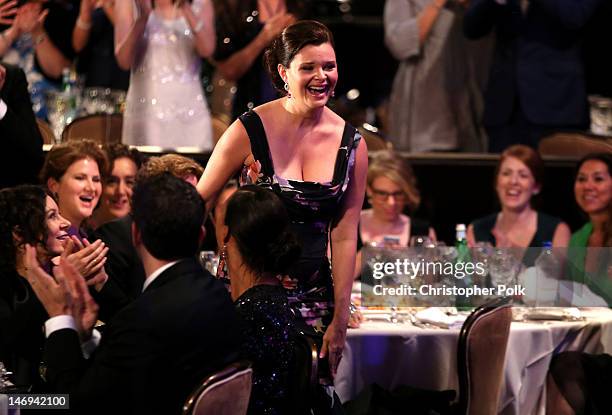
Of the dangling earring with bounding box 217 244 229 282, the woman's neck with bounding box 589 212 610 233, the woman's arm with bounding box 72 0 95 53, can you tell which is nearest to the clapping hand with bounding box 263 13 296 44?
the woman's arm with bounding box 72 0 95 53

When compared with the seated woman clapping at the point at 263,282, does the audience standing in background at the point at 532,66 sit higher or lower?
higher

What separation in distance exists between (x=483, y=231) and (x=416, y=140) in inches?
47.6

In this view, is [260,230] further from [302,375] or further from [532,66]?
[532,66]

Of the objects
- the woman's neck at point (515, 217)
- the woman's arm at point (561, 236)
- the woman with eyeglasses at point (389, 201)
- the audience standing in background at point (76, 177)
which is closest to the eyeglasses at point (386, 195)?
the woman with eyeglasses at point (389, 201)

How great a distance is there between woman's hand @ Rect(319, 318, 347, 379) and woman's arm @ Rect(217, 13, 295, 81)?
2.85m

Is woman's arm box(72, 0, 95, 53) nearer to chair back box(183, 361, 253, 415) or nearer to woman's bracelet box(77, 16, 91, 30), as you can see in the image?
woman's bracelet box(77, 16, 91, 30)

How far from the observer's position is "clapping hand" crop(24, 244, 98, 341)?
286 cm

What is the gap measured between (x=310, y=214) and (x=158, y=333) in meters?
0.89

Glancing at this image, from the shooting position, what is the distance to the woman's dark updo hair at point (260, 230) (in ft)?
9.80

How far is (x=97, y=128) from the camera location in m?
5.89

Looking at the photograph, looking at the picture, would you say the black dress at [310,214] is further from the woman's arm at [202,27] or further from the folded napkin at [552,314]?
the woman's arm at [202,27]

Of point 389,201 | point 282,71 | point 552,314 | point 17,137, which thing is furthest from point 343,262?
point 389,201

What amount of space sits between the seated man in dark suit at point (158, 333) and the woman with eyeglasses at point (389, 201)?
9.51 feet

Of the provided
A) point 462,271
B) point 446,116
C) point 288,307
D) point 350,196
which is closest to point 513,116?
point 446,116
